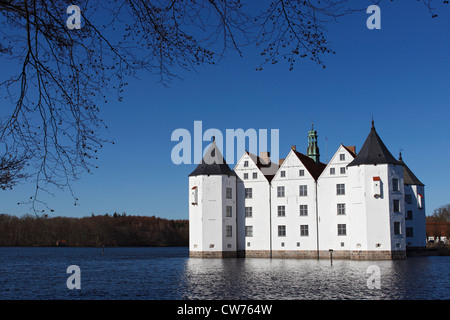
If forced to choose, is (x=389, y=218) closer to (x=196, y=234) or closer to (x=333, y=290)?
(x=196, y=234)

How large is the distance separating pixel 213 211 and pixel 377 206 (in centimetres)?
1648

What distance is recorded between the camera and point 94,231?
14800 cm

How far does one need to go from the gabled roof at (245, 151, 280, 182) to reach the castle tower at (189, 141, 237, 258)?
3.91m

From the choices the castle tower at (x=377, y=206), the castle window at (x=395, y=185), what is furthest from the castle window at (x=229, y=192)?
the castle window at (x=395, y=185)

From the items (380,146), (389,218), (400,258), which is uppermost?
(380,146)

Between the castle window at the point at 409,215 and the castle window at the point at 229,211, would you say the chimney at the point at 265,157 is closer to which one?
the castle window at the point at 229,211

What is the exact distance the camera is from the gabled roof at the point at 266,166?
56.1m

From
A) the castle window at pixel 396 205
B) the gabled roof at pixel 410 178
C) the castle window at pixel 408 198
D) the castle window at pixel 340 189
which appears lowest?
the castle window at pixel 396 205

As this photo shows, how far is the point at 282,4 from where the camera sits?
5543 millimetres

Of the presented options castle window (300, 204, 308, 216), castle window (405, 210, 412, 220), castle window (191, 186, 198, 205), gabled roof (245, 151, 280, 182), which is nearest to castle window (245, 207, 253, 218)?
gabled roof (245, 151, 280, 182)
